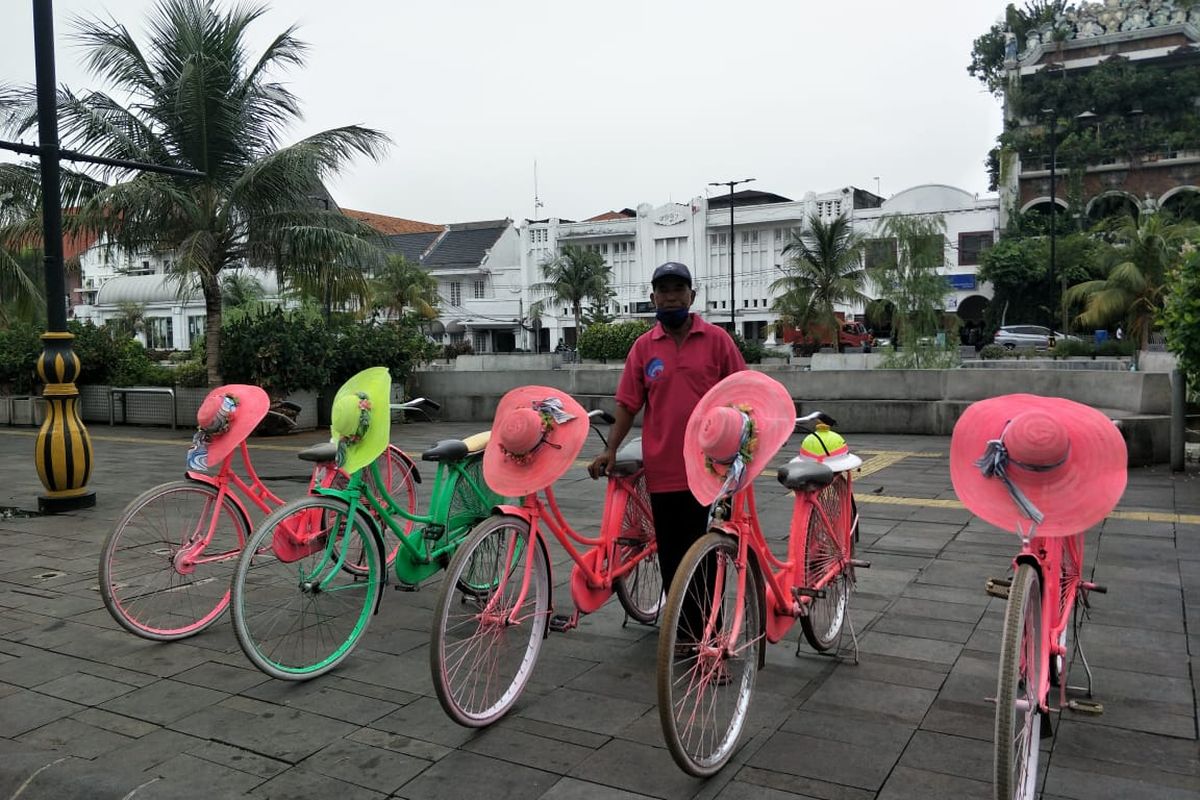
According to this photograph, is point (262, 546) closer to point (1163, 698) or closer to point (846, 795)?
point (846, 795)

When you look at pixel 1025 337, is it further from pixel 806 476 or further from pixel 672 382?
pixel 672 382

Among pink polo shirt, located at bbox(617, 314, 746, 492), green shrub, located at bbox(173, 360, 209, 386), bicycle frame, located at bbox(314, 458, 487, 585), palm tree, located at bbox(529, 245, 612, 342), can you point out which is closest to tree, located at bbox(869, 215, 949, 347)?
green shrub, located at bbox(173, 360, 209, 386)

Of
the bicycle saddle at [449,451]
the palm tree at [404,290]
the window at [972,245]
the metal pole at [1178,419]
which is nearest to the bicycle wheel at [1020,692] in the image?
the bicycle saddle at [449,451]

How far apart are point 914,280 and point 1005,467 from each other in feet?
72.0

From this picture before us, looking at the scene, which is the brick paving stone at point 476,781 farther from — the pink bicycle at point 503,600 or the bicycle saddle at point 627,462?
the bicycle saddle at point 627,462

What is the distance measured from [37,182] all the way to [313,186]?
407cm

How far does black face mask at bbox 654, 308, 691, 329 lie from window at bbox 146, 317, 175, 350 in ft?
168

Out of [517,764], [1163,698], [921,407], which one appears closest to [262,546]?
[517,764]

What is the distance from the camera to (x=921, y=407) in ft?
45.3

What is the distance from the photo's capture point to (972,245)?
45.9m

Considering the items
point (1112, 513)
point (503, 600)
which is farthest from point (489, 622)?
point (1112, 513)

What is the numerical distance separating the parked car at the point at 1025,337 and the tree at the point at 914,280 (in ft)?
→ 30.1

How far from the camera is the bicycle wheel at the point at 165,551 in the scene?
15.5 feet

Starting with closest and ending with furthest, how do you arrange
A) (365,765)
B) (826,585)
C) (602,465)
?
(365,765) < (602,465) < (826,585)
